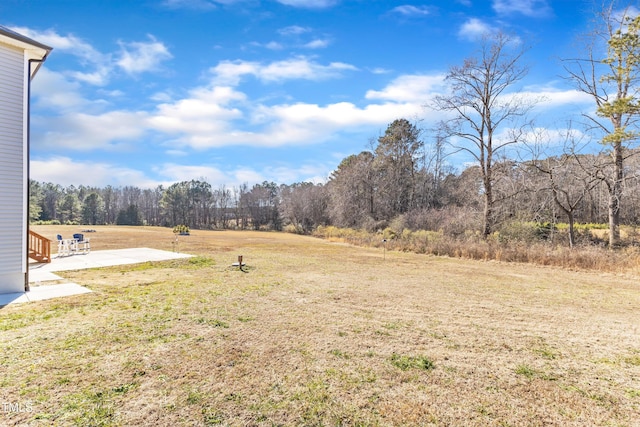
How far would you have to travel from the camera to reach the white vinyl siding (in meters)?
6.54

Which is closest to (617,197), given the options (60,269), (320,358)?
(320,358)

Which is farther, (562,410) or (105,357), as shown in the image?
(105,357)

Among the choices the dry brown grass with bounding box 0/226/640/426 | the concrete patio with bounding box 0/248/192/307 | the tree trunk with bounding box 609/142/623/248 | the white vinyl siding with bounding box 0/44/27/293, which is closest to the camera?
the dry brown grass with bounding box 0/226/640/426

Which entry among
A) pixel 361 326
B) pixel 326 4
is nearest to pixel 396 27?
pixel 326 4

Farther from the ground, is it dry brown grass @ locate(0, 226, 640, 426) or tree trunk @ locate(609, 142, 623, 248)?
tree trunk @ locate(609, 142, 623, 248)

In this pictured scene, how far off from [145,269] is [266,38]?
8.72m

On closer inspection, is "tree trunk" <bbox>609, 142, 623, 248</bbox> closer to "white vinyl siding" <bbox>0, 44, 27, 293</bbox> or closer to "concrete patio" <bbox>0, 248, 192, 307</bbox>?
"concrete patio" <bbox>0, 248, 192, 307</bbox>

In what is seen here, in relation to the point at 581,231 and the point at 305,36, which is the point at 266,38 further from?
the point at 581,231

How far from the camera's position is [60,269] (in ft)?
30.5

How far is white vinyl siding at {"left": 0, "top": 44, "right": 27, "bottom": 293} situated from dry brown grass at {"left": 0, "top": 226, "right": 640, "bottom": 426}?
143 cm

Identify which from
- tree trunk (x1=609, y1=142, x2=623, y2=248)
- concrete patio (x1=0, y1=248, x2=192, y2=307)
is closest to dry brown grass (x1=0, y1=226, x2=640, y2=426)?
concrete patio (x1=0, y1=248, x2=192, y2=307)

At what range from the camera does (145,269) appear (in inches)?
394

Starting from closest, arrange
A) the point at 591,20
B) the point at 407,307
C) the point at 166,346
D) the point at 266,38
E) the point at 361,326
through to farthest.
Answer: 1. the point at 166,346
2. the point at 361,326
3. the point at 407,307
4. the point at 266,38
5. the point at 591,20

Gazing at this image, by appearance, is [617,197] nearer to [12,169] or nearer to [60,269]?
[12,169]
